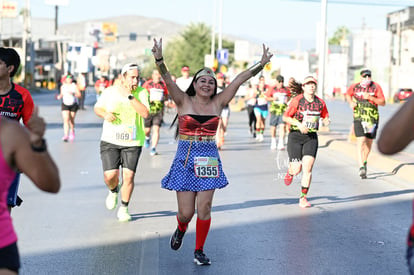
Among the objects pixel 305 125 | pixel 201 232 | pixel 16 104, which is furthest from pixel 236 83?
pixel 305 125

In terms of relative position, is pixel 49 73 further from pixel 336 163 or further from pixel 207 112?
pixel 207 112

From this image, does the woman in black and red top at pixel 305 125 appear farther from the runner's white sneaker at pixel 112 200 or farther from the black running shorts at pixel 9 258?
the black running shorts at pixel 9 258

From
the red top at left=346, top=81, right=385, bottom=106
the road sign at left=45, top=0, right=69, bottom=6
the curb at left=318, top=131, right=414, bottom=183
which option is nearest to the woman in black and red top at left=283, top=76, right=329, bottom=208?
the curb at left=318, top=131, right=414, bottom=183

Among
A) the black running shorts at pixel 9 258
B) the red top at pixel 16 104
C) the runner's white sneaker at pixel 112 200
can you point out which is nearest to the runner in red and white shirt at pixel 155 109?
the runner's white sneaker at pixel 112 200

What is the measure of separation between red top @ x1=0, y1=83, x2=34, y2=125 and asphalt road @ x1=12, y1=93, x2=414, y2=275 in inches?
51.5

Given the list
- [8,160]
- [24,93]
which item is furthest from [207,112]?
[8,160]

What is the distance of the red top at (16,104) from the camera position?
275 inches

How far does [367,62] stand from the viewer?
396 ft

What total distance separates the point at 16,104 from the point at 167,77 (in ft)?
4.72

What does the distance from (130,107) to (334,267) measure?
3248mm

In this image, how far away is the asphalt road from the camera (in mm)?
7668

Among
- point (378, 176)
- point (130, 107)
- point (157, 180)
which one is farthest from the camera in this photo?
point (378, 176)

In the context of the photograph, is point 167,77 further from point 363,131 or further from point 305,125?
point 363,131

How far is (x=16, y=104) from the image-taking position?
7.02 metres
